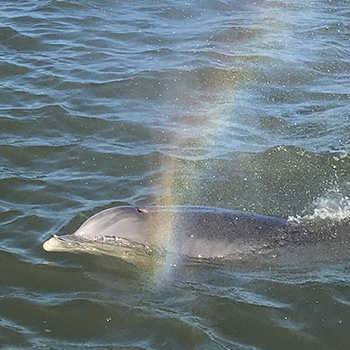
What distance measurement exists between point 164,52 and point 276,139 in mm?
4429

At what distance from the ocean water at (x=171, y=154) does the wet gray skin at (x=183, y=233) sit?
16 cm

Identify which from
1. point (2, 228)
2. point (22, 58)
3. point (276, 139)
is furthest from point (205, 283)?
point (22, 58)

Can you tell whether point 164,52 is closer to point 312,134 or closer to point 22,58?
point 22,58

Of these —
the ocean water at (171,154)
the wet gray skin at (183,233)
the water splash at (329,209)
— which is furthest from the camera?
the water splash at (329,209)

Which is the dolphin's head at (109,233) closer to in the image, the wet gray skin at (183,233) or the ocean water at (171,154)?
the wet gray skin at (183,233)

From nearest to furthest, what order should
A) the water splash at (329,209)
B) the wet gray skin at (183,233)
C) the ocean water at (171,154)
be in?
the ocean water at (171,154) → the wet gray skin at (183,233) → the water splash at (329,209)

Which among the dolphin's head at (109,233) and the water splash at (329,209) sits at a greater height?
the dolphin's head at (109,233)

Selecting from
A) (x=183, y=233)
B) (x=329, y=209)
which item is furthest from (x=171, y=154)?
(x=183, y=233)

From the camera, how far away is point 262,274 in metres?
7.61

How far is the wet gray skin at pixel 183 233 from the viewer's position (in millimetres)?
7746

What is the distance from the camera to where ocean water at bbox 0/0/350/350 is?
7.01m

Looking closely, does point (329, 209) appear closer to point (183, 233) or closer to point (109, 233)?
point (183, 233)

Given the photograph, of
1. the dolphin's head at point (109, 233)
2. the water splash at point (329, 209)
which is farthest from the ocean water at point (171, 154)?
the dolphin's head at point (109, 233)

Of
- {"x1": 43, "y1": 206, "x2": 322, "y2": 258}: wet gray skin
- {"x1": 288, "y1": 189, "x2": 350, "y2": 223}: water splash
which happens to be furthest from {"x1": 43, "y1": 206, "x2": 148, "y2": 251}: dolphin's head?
{"x1": 288, "y1": 189, "x2": 350, "y2": 223}: water splash
